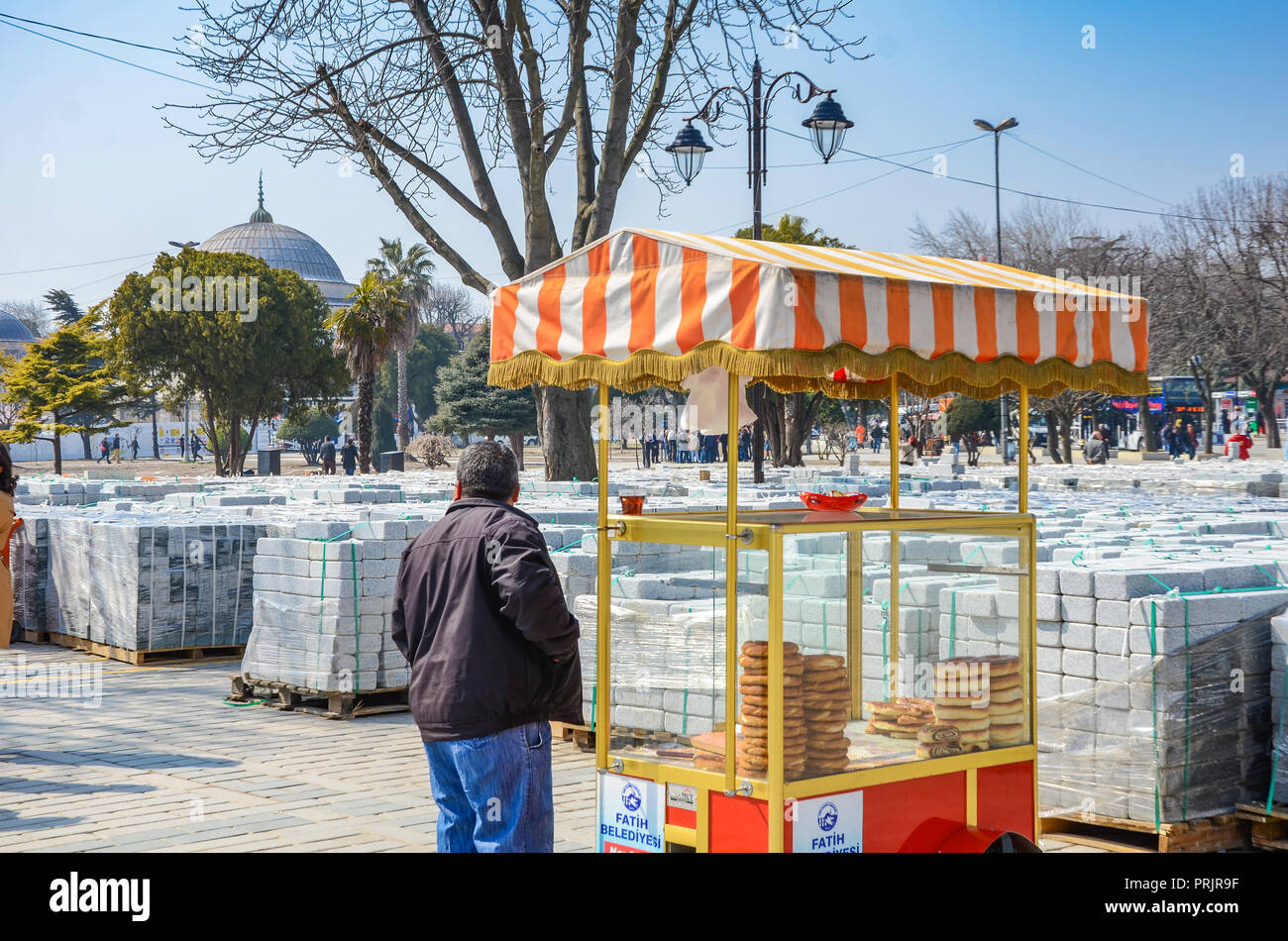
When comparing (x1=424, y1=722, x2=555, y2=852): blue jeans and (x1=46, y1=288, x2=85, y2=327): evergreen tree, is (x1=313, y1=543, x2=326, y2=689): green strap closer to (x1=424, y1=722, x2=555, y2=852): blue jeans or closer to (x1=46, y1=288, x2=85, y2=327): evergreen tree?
(x1=424, y1=722, x2=555, y2=852): blue jeans

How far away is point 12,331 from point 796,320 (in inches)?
5172

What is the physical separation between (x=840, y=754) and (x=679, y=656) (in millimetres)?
844

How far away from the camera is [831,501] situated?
5070 mm

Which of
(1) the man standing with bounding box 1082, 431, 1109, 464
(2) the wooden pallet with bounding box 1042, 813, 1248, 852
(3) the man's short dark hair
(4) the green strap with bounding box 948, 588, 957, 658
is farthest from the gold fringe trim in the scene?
(1) the man standing with bounding box 1082, 431, 1109, 464

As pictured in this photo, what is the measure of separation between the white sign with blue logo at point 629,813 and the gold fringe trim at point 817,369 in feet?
4.79

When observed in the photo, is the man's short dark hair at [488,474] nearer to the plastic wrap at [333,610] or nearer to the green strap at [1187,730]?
the green strap at [1187,730]

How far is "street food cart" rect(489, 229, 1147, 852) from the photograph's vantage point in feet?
14.4

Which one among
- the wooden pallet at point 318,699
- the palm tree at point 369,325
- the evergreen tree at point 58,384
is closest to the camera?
the wooden pallet at point 318,699

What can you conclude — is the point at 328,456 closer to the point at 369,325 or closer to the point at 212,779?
the point at 369,325

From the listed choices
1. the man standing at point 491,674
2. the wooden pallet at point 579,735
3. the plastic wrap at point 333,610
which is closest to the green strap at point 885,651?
the man standing at point 491,674

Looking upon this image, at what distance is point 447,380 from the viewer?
61.7 meters

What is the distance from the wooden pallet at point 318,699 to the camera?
9.80 m

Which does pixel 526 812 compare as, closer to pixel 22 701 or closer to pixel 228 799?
pixel 228 799

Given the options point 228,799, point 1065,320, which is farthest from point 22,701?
point 1065,320
